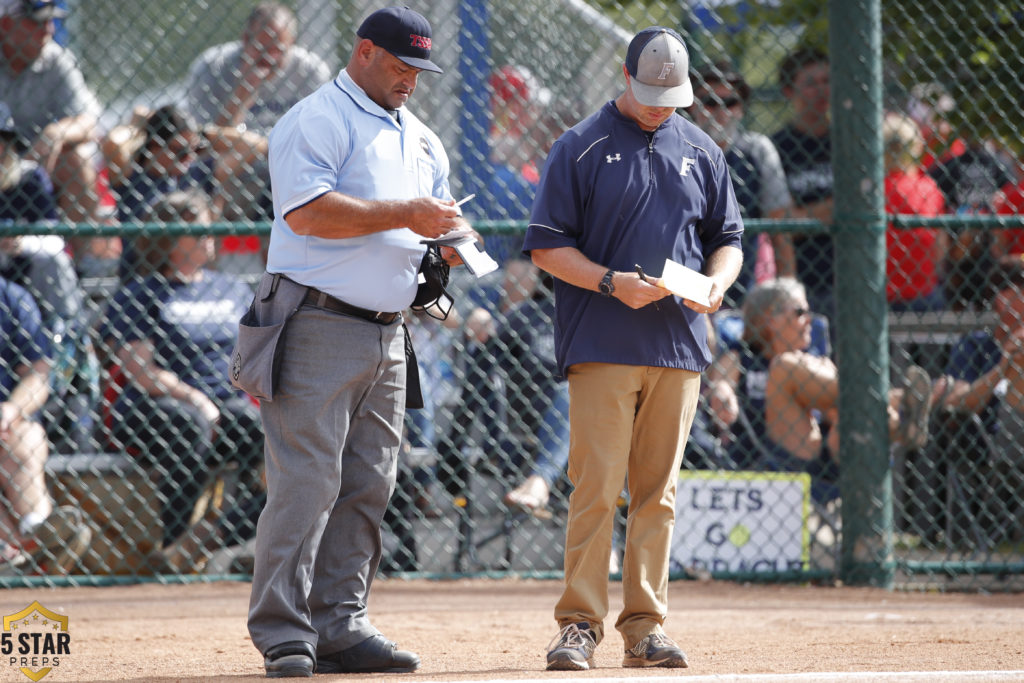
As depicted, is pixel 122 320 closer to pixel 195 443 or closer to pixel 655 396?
pixel 195 443

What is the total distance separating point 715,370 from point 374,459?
10.3 ft

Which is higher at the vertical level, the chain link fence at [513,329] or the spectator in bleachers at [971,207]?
the spectator in bleachers at [971,207]

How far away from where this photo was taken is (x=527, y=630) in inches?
193

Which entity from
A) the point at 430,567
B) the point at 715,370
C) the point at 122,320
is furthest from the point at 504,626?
the point at 122,320

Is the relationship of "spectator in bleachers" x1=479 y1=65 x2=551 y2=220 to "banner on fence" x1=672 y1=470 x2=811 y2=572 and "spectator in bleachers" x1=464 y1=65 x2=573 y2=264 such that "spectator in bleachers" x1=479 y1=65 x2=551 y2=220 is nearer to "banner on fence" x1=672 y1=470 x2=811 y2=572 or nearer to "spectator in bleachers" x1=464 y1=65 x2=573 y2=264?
"spectator in bleachers" x1=464 y1=65 x2=573 y2=264

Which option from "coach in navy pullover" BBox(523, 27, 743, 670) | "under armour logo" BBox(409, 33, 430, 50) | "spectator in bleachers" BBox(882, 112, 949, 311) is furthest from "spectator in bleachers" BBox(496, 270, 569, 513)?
"under armour logo" BBox(409, 33, 430, 50)

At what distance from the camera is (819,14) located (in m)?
7.68

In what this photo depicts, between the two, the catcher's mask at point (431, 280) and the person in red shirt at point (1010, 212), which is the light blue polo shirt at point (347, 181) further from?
the person in red shirt at point (1010, 212)

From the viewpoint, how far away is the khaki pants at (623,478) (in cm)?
373

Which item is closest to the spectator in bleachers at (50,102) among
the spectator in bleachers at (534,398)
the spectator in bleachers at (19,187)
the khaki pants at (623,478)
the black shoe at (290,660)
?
the spectator in bleachers at (19,187)

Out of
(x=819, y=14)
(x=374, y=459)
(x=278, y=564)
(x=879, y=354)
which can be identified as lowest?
(x=278, y=564)

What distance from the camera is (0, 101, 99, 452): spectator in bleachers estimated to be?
20.0 feet

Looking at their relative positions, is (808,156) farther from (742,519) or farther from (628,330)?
(628,330)

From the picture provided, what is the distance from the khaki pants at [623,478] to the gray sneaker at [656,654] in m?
0.03
